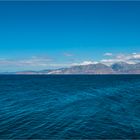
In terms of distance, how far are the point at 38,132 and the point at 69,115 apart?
29.7 feet

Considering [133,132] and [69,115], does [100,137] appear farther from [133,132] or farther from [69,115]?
[69,115]

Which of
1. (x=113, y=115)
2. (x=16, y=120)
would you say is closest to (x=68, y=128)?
(x=16, y=120)

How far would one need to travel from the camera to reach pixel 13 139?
2108 cm

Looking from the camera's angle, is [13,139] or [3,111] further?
[3,111]

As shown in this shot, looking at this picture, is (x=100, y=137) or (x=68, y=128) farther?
(x=68, y=128)

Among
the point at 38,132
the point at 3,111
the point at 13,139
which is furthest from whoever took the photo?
the point at 3,111

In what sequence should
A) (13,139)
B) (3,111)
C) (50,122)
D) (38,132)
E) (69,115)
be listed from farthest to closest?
(3,111) < (69,115) < (50,122) < (38,132) < (13,139)

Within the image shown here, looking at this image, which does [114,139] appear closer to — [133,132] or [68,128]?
[133,132]

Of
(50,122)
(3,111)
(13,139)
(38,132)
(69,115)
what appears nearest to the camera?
(13,139)

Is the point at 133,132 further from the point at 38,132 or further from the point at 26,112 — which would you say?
the point at 26,112

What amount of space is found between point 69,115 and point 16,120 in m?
7.58

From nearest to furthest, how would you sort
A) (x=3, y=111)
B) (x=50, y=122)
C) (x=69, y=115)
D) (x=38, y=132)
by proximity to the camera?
(x=38, y=132), (x=50, y=122), (x=69, y=115), (x=3, y=111)

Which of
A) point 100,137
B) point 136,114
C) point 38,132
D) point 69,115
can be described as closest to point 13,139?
point 38,132

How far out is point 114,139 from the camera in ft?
69.5
